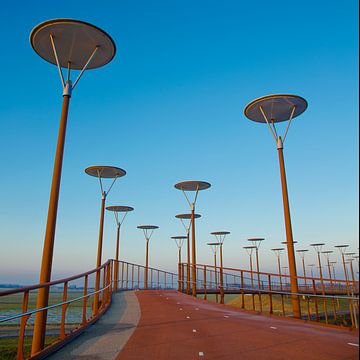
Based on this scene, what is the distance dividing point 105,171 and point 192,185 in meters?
6.75

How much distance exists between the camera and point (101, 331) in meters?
7.96

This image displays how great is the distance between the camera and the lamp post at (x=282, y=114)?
1255 centimetres

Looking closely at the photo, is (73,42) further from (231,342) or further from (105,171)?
(105,171)

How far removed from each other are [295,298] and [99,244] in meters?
11.5

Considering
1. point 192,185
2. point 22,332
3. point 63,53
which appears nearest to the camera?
point 22,332

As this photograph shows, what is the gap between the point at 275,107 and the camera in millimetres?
14633

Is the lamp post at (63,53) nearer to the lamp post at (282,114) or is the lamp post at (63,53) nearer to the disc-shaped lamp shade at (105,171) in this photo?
the lamp post at (282,114)

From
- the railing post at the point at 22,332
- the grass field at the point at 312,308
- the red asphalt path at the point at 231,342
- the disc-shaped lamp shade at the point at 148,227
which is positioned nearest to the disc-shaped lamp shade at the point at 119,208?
the disc-shaped lamp shade at the point at 148,227

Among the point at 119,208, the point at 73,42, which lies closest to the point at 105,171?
the point at 119,208

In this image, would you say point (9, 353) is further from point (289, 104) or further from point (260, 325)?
point (289, 104)

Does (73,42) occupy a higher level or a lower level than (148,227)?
higher

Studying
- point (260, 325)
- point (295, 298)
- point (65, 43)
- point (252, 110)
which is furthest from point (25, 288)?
point (252, 110)

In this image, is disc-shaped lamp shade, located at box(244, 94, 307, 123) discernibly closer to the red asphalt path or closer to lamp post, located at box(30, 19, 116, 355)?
lamp post, located at box(30, 19, 116, 355)

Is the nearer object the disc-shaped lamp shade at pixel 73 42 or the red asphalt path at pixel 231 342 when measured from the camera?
the red asphalt path at pixel 231 342
